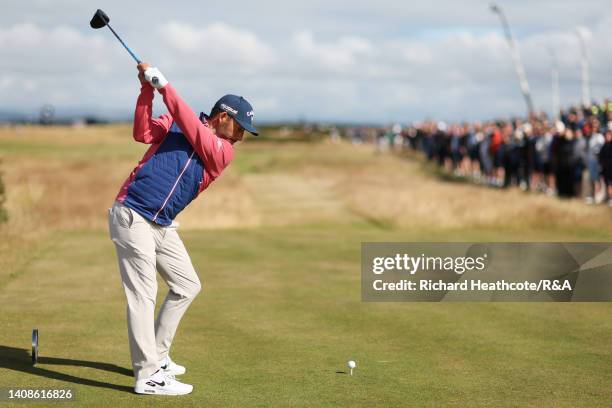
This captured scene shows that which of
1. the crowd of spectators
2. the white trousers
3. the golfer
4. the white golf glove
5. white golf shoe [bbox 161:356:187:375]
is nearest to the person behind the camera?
the white golf glove

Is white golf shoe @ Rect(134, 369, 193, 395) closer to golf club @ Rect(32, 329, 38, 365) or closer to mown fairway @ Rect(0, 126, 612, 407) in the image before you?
mown fairway @ Rect(0, 126, 612, 407)

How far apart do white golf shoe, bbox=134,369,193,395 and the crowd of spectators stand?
64.1 feet

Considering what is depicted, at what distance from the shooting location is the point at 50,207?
28.9 m

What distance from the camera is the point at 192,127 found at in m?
7.52

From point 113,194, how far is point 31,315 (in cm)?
2282

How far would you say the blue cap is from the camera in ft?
25.8

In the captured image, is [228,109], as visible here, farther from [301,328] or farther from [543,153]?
[543,153]

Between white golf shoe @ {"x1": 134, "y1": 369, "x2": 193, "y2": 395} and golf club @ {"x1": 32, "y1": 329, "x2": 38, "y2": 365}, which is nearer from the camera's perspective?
white golf shoe @ {"x1": 134, "y1": 369, "x2": 193, "y2": 395}

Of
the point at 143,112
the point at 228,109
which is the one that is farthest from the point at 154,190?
the point at 228,109

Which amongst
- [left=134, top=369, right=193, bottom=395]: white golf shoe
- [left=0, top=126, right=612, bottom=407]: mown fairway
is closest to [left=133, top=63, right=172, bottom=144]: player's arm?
[left=134, top=369, right=193, bottom=395]: white golf shoe

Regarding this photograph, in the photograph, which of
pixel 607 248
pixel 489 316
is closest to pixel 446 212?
pixel 607 248

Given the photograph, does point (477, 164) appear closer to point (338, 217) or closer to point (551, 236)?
point (338, 217)

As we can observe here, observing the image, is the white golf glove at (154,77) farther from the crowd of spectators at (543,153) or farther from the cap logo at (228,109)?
the crowd of spectators at (543,153)

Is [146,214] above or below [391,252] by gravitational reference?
above
